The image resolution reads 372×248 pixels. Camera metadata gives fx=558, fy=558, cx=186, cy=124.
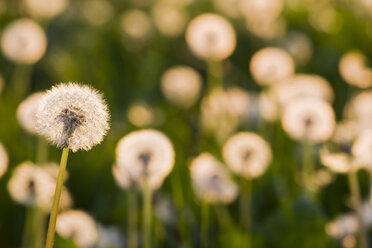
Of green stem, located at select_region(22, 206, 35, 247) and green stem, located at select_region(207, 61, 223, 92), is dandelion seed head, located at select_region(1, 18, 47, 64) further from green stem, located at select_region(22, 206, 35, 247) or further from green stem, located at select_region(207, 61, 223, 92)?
green stem, located at select_region(22, 206, 35, 247)

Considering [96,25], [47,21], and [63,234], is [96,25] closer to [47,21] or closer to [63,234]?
[47,21]

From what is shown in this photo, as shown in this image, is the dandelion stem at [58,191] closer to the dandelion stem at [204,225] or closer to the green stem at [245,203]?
the dandelion stem at [204,225]

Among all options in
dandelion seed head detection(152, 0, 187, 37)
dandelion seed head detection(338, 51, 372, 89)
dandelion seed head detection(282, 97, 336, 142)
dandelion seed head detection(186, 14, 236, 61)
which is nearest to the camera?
dandelion seed head detection(282, 97, 336, 142)

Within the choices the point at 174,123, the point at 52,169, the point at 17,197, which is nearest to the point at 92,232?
the point at 17,197

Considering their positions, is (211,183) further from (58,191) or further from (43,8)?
(43,8)

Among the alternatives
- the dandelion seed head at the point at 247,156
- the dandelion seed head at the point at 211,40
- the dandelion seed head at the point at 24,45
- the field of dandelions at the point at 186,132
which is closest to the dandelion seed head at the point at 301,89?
the field of dandelions at the point at 186,132


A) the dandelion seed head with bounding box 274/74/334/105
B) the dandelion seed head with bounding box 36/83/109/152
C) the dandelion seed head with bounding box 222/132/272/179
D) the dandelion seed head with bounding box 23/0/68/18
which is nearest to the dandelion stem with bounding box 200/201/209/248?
the dandelion seed head with bounding box 222/132/272/179
